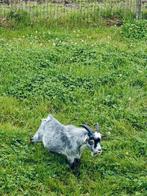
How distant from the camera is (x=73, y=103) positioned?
8.30 metres

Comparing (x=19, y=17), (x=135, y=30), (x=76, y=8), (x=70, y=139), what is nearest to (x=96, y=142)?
(x=70, y=139)

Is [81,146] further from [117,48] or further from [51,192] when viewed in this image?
[117,48]

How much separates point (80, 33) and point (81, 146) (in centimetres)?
471

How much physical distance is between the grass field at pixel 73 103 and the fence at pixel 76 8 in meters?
0.47

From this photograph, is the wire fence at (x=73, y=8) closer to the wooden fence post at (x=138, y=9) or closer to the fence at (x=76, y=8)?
the fence at (x=76, y=8)

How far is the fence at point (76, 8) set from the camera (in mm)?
11391

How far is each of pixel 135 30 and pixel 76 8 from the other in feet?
4.69

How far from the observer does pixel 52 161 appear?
6887 millimetres

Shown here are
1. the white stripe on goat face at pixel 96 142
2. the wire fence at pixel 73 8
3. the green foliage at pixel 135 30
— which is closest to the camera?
the white stripe on goat face at pixel 96 142

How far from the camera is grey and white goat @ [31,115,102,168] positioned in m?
6.52

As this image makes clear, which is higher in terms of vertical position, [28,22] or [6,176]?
[28,22]

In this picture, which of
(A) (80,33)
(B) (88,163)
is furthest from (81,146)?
(A) (80,33)

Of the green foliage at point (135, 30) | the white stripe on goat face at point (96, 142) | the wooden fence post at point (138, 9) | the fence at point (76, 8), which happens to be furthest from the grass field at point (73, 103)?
the wooden fence post at point (138, 9)

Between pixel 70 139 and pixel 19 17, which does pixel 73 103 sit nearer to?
pixel 70 139
